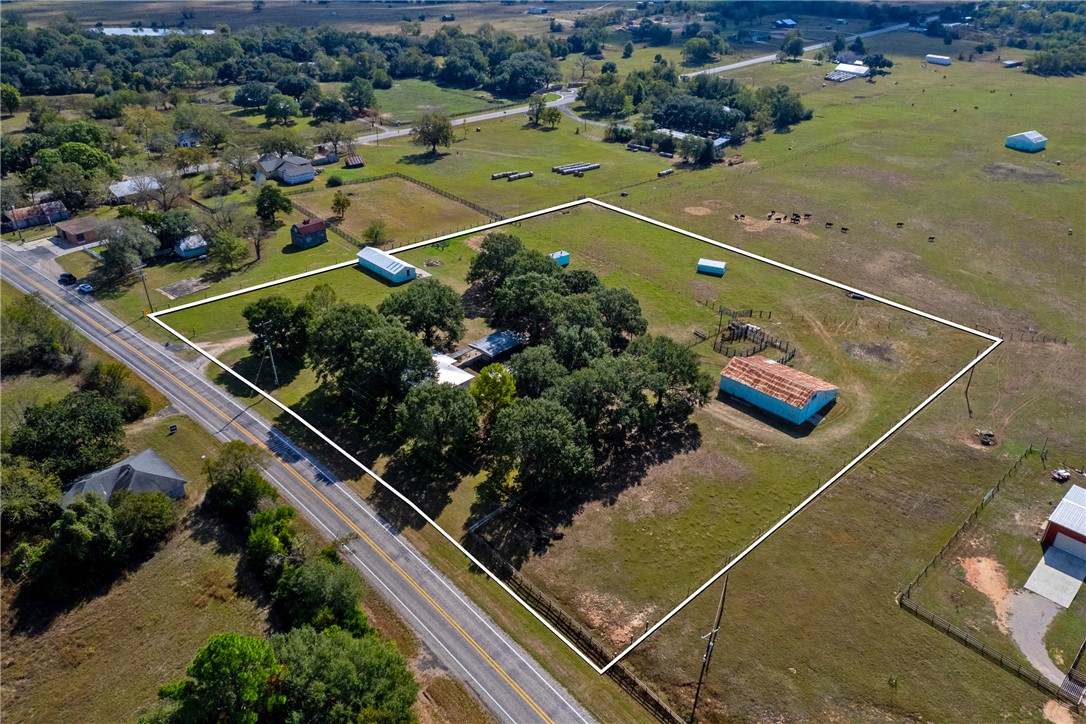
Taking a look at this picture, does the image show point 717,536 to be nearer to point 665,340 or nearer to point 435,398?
point 665,340

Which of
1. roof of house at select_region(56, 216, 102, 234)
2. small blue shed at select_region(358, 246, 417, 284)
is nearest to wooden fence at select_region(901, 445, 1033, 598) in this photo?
small blue shed at select_region(358, 246, 417, 284)

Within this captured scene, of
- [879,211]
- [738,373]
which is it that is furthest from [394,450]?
[879,211]

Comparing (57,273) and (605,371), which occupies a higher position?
(605,371)

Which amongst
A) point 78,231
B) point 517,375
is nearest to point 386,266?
point 517,375

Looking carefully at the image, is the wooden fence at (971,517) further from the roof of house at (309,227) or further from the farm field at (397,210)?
the roof of house at (309,227)

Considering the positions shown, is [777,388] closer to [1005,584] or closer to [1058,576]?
[1005,584]
